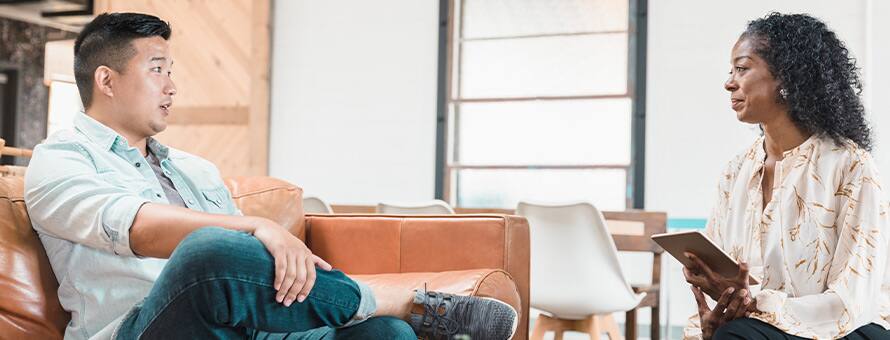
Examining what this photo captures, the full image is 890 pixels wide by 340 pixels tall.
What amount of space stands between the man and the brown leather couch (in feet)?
0.14

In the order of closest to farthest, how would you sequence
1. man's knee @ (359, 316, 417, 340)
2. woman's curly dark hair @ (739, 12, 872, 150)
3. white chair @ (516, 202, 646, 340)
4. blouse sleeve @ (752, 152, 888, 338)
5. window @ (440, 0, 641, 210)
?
1. man's knee @ (359, 316, 417, 340)
2. blouse sleeve @ (752, 152, 888, 338)
3. woman's curly dark hair @ (739, 12, 872, 150)
4. white chair @ (516, 202, 646, 340)
5. window @ (440, 0, 641, 210)

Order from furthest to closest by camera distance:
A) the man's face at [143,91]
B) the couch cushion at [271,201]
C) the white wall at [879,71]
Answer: the white wall at [879,71] → the couch cushion at [271,201] → the man's face at [143,91]

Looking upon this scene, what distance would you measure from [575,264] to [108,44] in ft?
7.11

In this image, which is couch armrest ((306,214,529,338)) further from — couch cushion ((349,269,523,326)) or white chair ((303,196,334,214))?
white chair ((303,196,334,214))

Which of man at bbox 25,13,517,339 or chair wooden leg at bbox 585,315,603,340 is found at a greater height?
man at bbox 25,13,517,339

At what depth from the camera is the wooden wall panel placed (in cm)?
673

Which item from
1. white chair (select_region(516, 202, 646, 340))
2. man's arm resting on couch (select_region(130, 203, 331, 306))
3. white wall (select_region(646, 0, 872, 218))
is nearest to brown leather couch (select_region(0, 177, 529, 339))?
man's arm resting on couch (select_region(130, 203, 331, 306))

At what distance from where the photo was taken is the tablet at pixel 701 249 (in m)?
1.78

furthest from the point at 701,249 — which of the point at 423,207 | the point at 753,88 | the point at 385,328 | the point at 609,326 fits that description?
the point at 423,207

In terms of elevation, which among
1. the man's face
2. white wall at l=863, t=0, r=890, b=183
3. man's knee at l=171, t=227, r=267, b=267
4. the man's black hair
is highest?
white wall at l=863, t=0, r=890, b=183

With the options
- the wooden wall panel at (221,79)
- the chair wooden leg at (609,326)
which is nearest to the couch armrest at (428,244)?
the chair wooden leg at (609,326)

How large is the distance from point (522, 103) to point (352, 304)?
15.6 feet

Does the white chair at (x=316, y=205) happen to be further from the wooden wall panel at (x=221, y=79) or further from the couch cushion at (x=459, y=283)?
the wooden wall panel at (x=221, y=79)

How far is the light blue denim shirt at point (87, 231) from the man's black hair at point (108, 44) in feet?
0.73
